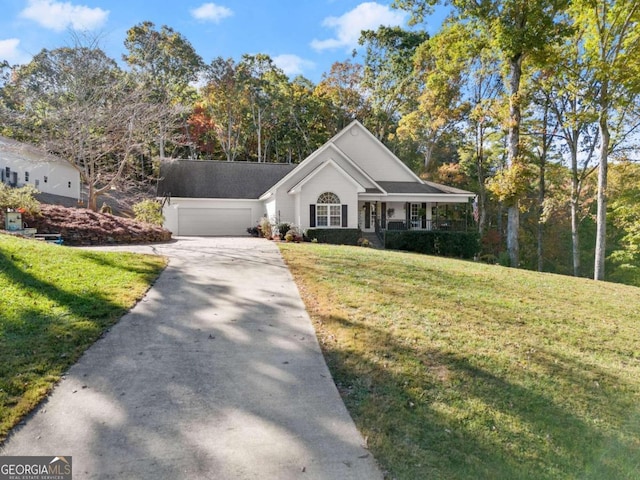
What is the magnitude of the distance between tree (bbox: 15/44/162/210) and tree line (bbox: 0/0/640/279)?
82 mm

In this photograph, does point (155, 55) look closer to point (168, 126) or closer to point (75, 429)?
point (168, 126)

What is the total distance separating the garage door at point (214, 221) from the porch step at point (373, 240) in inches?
290

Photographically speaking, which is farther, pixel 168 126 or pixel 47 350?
pixel 168 126

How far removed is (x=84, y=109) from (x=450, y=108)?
2158 centimetres

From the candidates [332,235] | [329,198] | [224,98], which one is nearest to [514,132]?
[329,198]

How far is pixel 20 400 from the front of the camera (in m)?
3.55

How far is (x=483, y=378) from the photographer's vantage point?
4.33 meters

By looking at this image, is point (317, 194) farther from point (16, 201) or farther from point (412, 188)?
point (16, 201)

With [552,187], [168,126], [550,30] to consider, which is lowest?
[552,187]

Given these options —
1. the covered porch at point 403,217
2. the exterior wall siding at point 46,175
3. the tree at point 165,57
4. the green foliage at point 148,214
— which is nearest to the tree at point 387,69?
the covered porch at point 403,217

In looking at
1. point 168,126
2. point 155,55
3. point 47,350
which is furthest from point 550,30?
point 155,55

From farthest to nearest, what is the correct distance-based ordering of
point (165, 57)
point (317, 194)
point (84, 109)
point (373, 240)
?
point (165, 57) → point (373, 240) → point (317, 194) → point (84, 109)

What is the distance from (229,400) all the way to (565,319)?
20.1ft

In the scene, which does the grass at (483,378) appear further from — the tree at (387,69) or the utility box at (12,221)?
the tree at (387,69)
